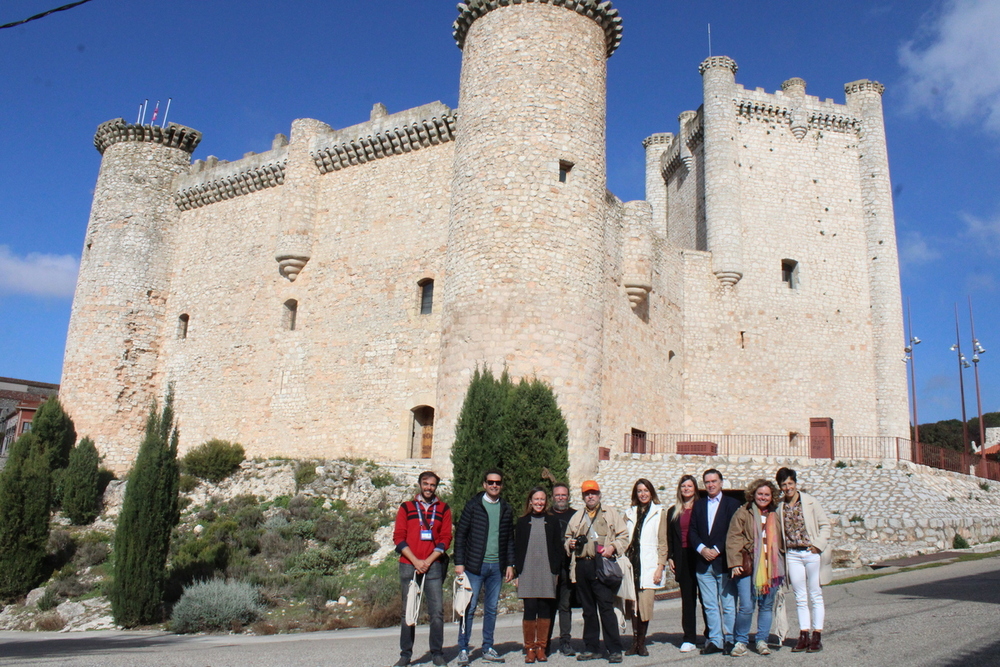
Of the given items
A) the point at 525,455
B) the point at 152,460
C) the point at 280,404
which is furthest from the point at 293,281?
the point at 525,455

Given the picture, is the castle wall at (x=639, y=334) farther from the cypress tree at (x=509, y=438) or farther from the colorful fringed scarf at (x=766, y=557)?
the colorful fringed scarf at (x=766, y=557)

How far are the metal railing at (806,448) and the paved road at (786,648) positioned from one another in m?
7.79

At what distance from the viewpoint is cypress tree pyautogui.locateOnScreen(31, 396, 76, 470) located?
20.7m

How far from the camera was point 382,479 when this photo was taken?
16031 millimetres

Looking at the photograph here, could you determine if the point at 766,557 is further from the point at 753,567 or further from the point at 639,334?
the point at 639,334

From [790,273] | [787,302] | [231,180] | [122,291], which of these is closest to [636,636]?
[787,302]

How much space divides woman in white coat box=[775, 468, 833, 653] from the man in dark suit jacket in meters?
0.41

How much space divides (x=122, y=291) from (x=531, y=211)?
13.7 metres

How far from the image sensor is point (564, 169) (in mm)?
15852

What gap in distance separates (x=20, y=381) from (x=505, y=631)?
55636 mm

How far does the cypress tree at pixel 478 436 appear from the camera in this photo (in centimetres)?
1280

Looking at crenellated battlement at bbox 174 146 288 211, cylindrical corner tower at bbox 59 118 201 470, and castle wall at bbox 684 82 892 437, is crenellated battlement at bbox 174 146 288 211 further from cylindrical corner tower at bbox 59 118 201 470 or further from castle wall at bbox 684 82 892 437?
castle wall at bbox 684 82 892 437

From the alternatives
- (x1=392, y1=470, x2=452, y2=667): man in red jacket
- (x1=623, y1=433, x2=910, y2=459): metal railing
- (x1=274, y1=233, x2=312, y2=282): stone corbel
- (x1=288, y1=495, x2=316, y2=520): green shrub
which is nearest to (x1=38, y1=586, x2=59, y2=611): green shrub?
(x1=288, y1=495, x2=316, y2=520): green shrub

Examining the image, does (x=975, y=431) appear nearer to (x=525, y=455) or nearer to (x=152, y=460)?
(x=525, y=455)
